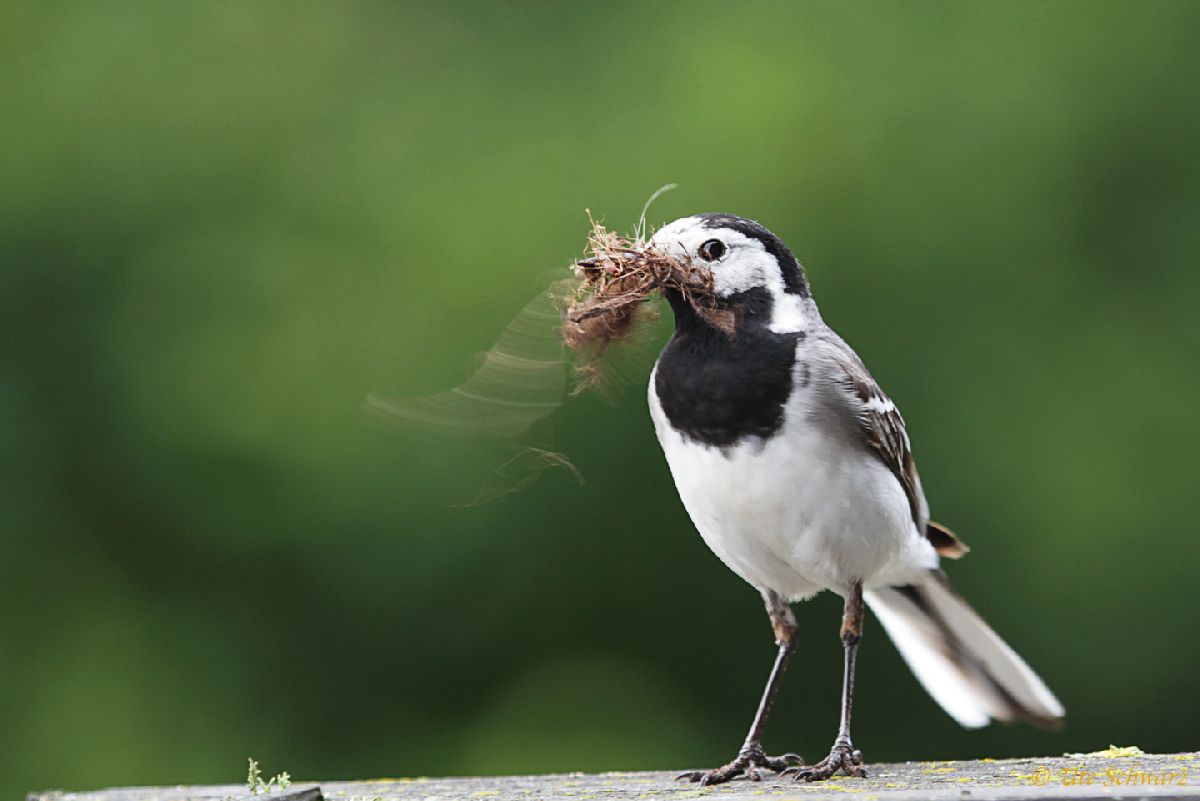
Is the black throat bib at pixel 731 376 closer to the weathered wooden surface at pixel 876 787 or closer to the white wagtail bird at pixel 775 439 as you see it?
the white wagtail bird at pixel 775 439

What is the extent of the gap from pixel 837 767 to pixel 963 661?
46.2 inches

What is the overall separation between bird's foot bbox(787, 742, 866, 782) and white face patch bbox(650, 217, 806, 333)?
1060mm

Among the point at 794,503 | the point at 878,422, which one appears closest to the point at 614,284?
the point at 794,503

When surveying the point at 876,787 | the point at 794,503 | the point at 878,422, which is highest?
the point at 878,422

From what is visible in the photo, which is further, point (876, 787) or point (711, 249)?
point (711, 249)

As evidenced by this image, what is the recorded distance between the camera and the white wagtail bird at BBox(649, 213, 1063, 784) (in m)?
3.99

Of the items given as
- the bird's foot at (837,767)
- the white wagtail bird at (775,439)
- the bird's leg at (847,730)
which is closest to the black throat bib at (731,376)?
the white wagtail bird at (775,439)

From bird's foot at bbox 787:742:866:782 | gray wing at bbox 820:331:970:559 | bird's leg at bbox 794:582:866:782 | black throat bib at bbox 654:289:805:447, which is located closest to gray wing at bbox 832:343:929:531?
gray wing at bbox 820:331:970:559

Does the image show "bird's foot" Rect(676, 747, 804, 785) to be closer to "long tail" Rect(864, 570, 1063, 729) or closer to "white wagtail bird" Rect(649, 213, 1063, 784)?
"white wagtail bird" Rect(649, 213, 1063, 784)

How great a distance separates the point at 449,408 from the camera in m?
3.93

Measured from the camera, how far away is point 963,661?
5.00m

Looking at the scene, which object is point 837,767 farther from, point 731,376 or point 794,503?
point 731,376

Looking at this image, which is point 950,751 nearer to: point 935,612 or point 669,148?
point 935,612

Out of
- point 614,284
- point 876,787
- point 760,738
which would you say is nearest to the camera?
point 876,787
